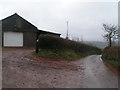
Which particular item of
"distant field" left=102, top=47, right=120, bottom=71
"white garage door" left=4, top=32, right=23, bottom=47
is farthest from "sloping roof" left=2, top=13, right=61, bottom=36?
"distant field" left=102, top=47, right=120, bottom=71

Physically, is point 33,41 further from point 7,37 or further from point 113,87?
point 113,87

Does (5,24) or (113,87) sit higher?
(5,24)

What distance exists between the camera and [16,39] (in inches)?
1258

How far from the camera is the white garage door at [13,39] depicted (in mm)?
31234

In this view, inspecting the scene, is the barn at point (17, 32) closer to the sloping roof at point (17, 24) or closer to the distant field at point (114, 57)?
the sloping roof at point (17, 24)

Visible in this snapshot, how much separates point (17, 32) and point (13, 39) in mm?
1451

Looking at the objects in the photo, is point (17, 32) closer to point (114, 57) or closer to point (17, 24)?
point (17, 24)

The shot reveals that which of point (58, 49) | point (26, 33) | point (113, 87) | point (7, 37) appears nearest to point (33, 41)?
point (26, 33)

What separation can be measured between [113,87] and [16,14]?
27594 mm

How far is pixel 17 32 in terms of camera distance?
32.3m

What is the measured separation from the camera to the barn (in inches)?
1243

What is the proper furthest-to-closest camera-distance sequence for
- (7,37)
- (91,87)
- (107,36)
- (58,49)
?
(107,36) → (7,37) → (58,49) → (91,87)

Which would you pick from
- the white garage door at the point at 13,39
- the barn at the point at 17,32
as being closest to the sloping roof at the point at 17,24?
the barn at the point at 17,32

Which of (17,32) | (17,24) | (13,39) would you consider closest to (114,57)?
(13,39)
